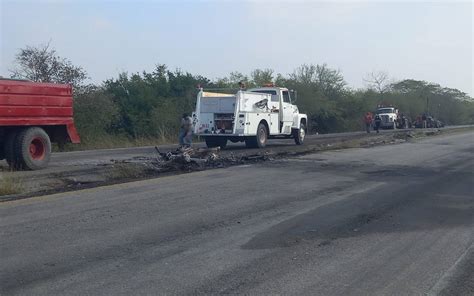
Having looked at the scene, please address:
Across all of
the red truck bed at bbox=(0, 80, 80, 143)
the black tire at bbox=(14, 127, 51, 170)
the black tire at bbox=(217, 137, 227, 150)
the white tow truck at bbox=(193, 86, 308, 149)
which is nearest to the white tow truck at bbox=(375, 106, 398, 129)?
the white tow truck at bbox=(193, 86, 308, 149)

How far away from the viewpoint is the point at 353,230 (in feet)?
31.5

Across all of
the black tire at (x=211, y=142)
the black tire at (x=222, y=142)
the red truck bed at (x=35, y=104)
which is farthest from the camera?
the black tire at (x=211, y=142)

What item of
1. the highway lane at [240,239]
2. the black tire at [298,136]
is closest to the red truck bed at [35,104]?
the highway lane at [240,239]

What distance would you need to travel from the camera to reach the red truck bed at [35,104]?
618 inches

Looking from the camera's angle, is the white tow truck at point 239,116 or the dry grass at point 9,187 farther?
the white tow truck at point 239,116

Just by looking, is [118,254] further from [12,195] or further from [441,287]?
[12,195]

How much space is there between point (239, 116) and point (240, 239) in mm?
16706

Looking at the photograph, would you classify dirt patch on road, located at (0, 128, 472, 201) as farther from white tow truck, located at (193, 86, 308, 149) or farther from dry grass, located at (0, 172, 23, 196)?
white tow truck, located at (193, 86, 308, 149)

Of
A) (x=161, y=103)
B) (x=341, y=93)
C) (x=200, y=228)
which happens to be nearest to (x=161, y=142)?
(x=161, y=103)

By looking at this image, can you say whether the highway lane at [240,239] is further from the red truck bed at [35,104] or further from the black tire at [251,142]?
the black tire at [251,142]

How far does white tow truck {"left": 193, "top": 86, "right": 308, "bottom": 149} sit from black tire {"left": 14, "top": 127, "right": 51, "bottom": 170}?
934 centimetres

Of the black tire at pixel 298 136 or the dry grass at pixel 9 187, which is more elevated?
the black tire at pixel 298 136

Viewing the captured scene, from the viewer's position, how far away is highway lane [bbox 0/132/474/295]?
6.75 m

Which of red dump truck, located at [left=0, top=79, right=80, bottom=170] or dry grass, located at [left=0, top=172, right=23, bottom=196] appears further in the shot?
red dump truck, located at [left=0, top=79, right=80, bottom=170]
